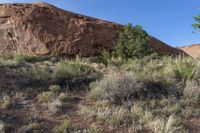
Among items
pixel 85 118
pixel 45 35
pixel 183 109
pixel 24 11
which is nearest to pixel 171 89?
pixel 183 109

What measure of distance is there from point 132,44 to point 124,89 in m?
8.86

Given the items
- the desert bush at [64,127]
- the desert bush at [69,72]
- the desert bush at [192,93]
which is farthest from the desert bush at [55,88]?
the desert bush at [192,93]

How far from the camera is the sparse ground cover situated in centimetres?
852

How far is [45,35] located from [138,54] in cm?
483

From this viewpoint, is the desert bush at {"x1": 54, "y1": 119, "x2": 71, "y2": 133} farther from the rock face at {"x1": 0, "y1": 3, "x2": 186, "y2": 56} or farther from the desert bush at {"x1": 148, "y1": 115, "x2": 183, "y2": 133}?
the rock face at {"x1": 0, "y1": 3, "x2": 186, "y2": 56}

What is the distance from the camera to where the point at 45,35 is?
19.7 metres

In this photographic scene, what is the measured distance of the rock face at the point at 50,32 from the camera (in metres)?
19.6

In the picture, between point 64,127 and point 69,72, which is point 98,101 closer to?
point 64,127

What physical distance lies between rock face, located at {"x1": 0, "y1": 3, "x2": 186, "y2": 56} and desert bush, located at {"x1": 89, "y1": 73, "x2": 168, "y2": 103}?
9.09 meters

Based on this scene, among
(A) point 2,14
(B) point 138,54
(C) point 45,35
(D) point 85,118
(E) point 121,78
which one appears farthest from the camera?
(A) point 2,14

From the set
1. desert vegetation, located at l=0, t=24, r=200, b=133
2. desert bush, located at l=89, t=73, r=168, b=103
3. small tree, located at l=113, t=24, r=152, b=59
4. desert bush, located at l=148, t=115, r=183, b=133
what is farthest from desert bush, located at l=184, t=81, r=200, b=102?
small tree, located at l=113, t=24, r=152, b=59

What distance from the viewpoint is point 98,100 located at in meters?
9.95

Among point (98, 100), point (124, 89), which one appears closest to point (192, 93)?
point (124, 89)

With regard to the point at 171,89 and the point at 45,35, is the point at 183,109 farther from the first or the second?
the point at 45,35
